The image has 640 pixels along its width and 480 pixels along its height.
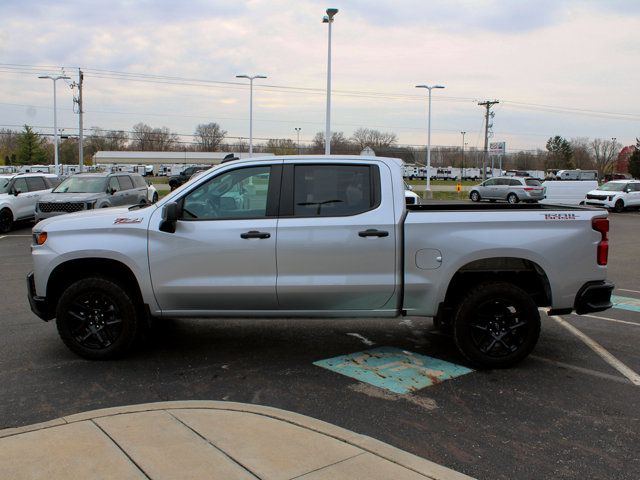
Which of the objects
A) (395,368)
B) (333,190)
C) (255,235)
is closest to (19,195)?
(255,235)

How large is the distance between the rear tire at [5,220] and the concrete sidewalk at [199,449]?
16113 mm

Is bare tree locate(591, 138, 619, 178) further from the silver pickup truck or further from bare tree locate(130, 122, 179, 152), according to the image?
the silver pickup truck

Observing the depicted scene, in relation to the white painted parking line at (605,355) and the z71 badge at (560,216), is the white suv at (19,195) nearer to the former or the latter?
the white painted parking line at (605,355)

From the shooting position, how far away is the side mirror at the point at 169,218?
4938mm

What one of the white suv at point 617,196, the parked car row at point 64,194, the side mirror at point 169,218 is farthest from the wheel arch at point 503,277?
the white suv at point 617,196

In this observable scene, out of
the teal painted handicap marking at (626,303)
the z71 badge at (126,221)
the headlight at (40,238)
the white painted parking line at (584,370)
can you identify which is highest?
the z71 badge at (126,221)

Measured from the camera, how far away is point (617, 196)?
96.3ft

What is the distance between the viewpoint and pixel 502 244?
5.00 metres

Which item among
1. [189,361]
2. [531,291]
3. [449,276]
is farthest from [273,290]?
[531,291]

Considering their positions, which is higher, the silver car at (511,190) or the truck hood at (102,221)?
the silver car at (511,190)

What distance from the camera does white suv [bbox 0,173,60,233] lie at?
17.6 metres

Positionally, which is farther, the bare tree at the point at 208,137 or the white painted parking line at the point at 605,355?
the bare tree at the point at 208,137

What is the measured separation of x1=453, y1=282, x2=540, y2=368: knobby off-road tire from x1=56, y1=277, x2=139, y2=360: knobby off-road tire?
314 cm

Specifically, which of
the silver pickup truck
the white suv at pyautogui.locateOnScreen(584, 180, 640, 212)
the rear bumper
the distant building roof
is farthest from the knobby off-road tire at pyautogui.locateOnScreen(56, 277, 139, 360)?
the distant building roof
